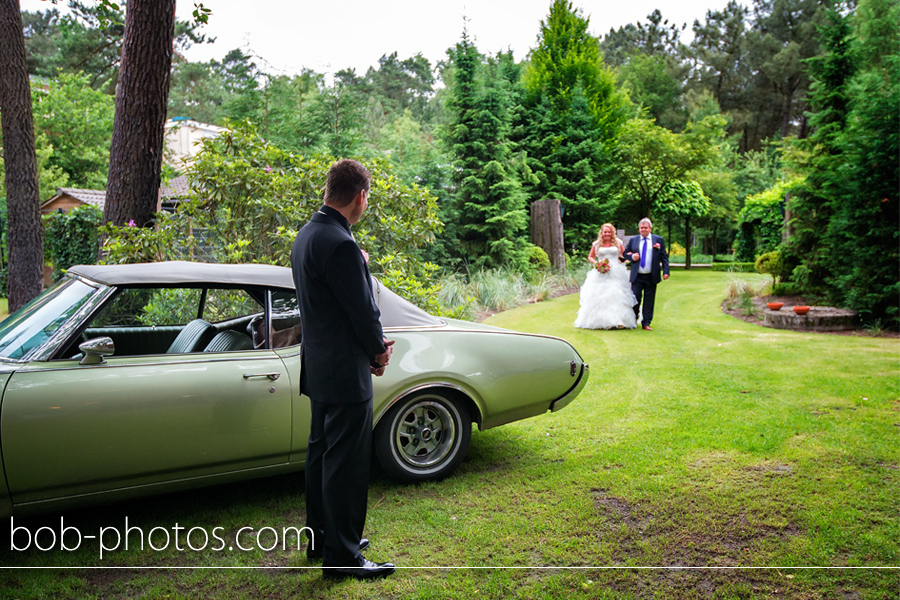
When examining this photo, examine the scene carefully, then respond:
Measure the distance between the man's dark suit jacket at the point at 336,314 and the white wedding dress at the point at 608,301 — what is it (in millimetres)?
9013

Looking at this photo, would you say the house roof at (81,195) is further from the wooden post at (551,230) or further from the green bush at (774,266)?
the green bush at (774,266)

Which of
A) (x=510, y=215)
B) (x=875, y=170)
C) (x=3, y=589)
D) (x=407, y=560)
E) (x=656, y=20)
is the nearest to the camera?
(x=3, y=589)

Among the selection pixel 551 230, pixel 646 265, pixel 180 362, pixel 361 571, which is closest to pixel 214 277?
pixel 180 362

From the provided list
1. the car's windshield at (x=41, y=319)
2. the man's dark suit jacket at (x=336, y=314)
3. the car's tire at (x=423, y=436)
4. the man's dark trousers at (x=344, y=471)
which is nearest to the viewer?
the man's dark suit jacket at (x=336, y=314)

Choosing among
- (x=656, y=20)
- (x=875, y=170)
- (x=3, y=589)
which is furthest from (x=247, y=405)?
(x=656, y=20)

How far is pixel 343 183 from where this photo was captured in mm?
3016

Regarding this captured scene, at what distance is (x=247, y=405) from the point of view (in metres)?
3.51

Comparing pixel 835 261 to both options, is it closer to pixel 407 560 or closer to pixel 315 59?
pixel 407 560

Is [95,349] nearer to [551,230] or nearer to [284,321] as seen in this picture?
Answer: [284,321]

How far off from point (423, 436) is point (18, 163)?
25.1 ft

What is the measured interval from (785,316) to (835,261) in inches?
73.7

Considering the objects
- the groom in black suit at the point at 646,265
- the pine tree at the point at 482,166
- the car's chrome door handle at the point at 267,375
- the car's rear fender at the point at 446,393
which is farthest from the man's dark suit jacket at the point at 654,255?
the car's chrome door handle at the point at 267,375

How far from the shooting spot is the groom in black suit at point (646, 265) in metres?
11.2

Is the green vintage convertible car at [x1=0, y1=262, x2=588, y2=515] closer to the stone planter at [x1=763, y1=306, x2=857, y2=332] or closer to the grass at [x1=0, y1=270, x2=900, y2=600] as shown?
the grass at [x1=0, y1=270, x2=900, y2=600]
